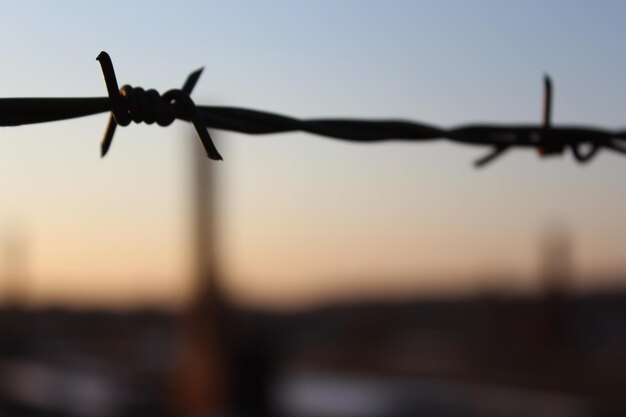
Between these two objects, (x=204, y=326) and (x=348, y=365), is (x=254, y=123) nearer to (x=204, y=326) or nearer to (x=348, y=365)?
(x=204, y=326)

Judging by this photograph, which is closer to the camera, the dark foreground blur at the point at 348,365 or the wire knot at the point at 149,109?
the wire knot at the point at 149,109

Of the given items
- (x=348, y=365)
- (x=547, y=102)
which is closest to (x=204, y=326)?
(x=547, y=102)

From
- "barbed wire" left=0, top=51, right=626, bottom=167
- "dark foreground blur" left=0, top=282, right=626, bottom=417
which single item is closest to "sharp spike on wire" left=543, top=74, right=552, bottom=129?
"barbed wire" left=0, top=51, right=626, bottom=167

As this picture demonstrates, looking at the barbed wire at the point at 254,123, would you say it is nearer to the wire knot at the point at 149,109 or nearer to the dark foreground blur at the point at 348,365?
the wire knot at the point at 149,109

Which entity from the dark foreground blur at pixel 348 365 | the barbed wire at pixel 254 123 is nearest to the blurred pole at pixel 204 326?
the dark foreground blur at pixel 348 365

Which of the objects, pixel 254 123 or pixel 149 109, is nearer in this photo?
pixel 149 109

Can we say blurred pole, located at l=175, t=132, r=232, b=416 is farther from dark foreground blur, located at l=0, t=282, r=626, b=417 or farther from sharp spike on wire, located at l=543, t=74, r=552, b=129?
sharp spike on wire, located at l=543, t=74, r=552, b=129
